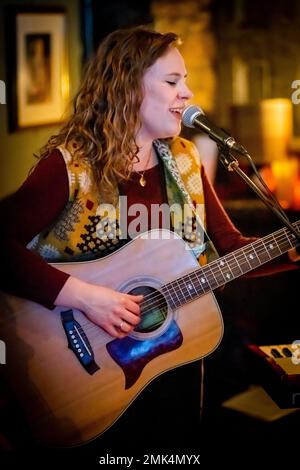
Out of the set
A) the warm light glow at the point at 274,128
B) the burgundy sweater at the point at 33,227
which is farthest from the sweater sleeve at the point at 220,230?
the warm light glow at the point at 274,128

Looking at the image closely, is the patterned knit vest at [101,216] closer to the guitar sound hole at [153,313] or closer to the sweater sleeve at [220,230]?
the sweater sleeve at [220,230]

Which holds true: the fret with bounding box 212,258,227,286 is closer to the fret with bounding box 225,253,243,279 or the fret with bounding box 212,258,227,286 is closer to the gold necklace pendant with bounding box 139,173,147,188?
the fret with bounding box 225,253,243,279

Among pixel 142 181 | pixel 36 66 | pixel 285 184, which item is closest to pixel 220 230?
pixel 142 181

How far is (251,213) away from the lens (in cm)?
301

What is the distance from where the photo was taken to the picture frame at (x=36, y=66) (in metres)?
2.89

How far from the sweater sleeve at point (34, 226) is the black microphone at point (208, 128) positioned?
1.22ft

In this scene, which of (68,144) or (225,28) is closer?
(68,144)

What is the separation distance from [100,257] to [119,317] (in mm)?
187

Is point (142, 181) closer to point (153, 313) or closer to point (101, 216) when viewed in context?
point (101, 216)

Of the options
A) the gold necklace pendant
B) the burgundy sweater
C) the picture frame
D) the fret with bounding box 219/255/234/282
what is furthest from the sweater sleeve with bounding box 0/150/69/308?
the picture frame

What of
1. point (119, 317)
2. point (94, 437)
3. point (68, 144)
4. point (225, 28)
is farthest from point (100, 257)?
point (225, 28)

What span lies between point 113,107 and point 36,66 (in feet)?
3.23

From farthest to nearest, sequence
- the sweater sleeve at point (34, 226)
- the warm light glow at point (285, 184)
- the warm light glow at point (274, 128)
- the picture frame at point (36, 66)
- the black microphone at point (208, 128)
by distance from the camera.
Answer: the warm light glow at point (274, 128), the warm light glow at point (285, 184), the picture frame at point (36, 66), the sweater sleeve at point (34, 226), the black microphone at point (208, 128)

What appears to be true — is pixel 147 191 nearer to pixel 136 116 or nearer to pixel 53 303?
pixel 136 116
